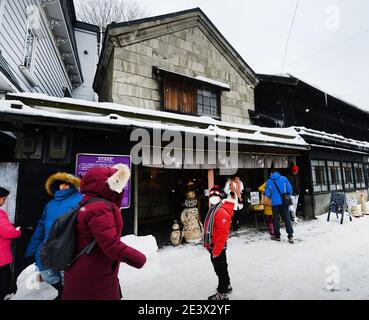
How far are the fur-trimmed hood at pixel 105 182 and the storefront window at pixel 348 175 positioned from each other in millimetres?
15963

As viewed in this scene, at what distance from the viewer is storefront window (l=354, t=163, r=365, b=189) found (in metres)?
15.1

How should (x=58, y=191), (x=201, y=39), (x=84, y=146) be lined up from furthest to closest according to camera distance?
(x=201, y=39), (x=84, y=146), (x=58, y=191)

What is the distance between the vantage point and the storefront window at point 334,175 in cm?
1249

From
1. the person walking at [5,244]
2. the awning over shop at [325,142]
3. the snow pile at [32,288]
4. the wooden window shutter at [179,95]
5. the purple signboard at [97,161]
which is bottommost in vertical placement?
the snow pile at [32,288]

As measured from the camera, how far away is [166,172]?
38.4 feet

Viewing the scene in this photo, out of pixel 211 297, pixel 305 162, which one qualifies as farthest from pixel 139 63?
pixel 305 162

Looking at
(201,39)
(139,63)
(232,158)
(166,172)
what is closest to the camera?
(232,158)

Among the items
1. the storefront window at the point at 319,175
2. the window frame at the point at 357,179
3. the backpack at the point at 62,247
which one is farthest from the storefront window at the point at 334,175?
the backpack at the point at 62,247

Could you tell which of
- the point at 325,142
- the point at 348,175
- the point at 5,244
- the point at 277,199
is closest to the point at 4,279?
the point at 5,244

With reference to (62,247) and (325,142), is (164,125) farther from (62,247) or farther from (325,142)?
(325,142)

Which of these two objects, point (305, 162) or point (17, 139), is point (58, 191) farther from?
point (305, 162)

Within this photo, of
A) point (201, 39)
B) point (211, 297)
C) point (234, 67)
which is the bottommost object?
point (211, 297)

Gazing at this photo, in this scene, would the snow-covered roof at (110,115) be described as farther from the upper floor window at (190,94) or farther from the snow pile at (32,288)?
the snow pile at (32,288)
